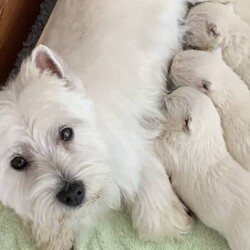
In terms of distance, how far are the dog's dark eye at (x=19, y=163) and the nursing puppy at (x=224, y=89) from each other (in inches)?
24.9

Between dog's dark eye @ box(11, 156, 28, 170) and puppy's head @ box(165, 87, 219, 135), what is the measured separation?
0.50 metres

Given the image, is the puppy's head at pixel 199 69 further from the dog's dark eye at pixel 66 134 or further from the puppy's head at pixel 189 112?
the dog's dark eye at pixel 66 134

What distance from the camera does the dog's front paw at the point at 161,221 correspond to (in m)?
2.02

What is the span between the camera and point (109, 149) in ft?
6.29

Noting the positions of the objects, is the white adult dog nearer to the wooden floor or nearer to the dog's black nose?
the dog's black nose

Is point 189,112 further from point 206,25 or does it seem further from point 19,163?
point 19,163

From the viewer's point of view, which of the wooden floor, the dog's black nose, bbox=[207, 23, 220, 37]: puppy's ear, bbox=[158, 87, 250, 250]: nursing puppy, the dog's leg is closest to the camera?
the dog's black nose

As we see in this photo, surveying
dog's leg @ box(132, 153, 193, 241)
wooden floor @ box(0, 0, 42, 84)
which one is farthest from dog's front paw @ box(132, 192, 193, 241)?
wooden floor @ box(0, 0, 42, 84)

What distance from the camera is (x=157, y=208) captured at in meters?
2.03

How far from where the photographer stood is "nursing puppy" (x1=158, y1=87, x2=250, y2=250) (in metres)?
1.91

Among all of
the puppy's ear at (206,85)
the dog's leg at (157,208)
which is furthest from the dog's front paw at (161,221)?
the puppy's ear at (206,85)

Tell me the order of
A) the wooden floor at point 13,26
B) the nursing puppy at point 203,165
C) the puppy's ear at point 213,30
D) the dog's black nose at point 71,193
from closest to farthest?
the dog's black nose at point 71,193, the nursing puppy at point 203,165, the puppy's ear at point 213,30, the wooden floor at point 13,26

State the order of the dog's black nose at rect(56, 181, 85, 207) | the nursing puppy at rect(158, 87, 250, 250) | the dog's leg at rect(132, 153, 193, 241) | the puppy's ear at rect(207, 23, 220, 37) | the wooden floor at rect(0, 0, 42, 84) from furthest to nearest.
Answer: the wooden floor at rect(0, 0, 42, 84), the puppy's ear at rect(207, 23, 220, 37), the dog's leg at rect(132, 153, 193, 241), the nursing puppy at rect(158, 87, 250, 250), the dog's black nose at rect(56, 181, 85, 207)

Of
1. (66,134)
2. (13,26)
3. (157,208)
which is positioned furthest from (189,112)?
(13,26)
